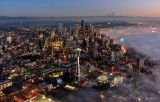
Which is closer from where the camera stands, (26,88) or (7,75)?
(26,88)

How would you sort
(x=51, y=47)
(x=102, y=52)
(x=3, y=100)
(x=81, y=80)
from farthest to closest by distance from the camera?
1. (x=51, y=47)
2. (x=102, y=52)
3. (x=81, y=80)
4. (x=3, y=100)

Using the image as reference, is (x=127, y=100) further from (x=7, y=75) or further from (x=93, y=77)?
(x=7, y=75)

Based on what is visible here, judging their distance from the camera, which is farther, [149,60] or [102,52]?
[102,52]

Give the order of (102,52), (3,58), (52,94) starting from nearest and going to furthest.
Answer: (52,94)
(3,58)
(102,52)

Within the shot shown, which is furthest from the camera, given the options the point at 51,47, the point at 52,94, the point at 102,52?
the point at 51,47

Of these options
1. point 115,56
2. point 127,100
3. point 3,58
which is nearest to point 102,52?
point 115,56

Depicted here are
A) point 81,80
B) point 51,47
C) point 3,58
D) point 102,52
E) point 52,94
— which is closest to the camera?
point 52,94

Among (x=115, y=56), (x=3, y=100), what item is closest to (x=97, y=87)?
(x=3, y=100)

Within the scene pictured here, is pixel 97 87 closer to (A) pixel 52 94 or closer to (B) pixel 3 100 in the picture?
(A) pixel 52 94

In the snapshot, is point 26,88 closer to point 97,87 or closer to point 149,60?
point 97,87
